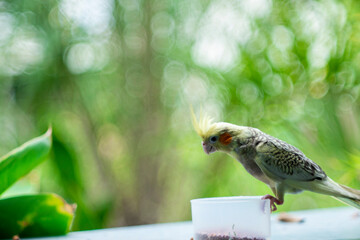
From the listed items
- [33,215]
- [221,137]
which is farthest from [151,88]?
[221,137]

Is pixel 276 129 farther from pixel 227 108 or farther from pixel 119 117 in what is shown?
pixel 119 117

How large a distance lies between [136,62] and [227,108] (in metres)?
0.35

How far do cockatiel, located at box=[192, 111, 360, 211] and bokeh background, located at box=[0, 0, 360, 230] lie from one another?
493 millimetres

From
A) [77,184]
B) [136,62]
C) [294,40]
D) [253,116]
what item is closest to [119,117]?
[136,62]

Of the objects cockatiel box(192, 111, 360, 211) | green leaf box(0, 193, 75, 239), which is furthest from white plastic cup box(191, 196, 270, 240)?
green leaf box(0, 193, 75, 239)

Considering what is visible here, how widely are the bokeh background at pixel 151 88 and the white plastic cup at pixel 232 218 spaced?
1.67 ft

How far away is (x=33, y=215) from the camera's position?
56cm

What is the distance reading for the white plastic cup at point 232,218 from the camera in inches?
15.2

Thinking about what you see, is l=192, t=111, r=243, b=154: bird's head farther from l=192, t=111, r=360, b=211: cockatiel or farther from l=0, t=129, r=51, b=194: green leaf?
l=0, t=129, r=51, b=194: green leaf

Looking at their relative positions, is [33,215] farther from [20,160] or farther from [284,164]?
[284,164]

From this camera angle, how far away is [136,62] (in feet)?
3.95

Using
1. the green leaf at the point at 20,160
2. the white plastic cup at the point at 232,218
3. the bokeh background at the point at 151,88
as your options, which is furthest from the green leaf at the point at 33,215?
the bokeh background at the point at 151,88

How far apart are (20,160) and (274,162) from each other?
0.35 m

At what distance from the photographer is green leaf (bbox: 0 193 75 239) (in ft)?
1.80
